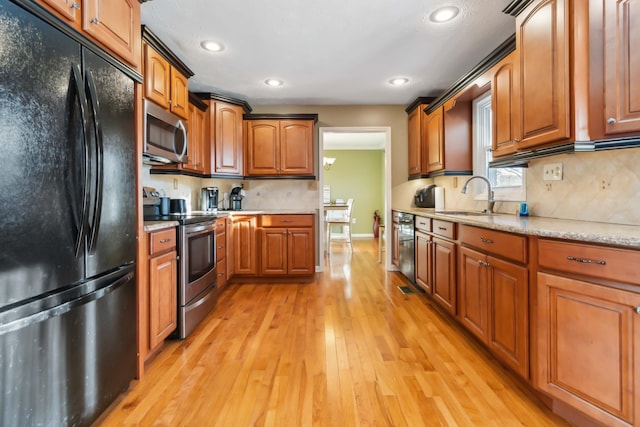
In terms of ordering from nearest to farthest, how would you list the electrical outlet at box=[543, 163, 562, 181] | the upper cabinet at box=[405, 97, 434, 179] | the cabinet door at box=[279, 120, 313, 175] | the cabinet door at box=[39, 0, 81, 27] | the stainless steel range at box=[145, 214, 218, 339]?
the cabinet door at box=[39, 0, 81, 27], the electrical outlet at box=[543, 163, 562, 181], the stainless steel range at box=[145, 214, 218, 339], the upper cabinet at box=[405, 97, 434, 179], the cabinet door at box=[279, 120, 313, 175]

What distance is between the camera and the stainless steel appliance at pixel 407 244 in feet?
10.8

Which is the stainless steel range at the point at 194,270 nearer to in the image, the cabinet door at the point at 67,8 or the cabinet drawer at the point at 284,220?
the cabinet drawer at the point at 284,220

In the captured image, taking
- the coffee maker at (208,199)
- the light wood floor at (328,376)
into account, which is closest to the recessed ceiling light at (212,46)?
the coffee maker at (208,199)

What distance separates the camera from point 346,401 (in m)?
1.49

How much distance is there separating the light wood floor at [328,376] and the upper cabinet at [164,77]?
186 cm

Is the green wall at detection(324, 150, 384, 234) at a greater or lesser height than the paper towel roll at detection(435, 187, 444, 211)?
greater

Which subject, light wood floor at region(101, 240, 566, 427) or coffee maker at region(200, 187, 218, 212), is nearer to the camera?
light wood floor at region(101, 240, 566, 427)

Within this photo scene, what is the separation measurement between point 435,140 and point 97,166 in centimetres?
325

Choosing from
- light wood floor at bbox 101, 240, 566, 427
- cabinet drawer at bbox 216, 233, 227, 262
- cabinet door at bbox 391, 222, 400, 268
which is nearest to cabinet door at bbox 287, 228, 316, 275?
cabinet drawer at bbox 216, 233, 227, 262

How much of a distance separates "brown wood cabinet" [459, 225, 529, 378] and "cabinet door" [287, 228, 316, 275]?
6.19 feet

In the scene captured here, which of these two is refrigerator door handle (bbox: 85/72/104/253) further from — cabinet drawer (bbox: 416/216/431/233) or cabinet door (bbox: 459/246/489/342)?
cabinet drawer (bbox: 416/216/431/233)

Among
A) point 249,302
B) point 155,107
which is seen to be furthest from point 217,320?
point 155,107

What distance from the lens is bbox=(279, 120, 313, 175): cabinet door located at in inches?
154

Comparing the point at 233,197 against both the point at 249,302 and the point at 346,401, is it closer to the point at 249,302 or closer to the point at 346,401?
the point at 249,302
